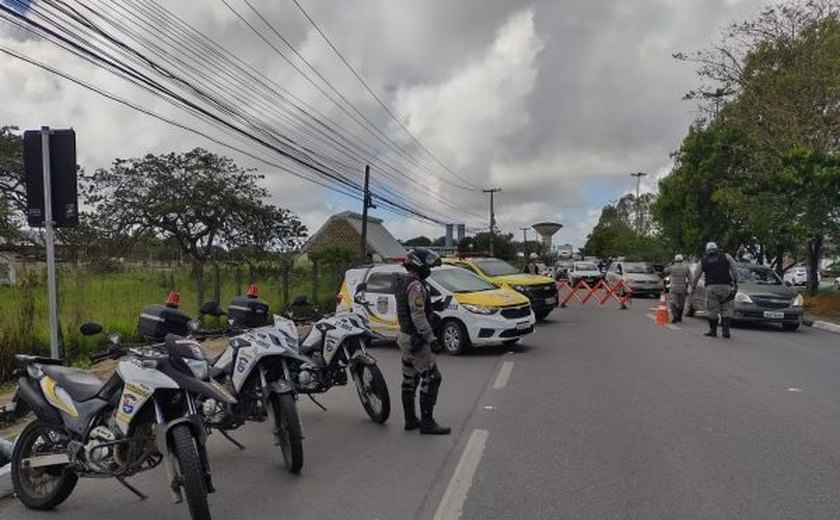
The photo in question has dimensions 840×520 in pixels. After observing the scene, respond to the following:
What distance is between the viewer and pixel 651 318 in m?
19.9

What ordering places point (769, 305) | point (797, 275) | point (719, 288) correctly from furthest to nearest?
point (797, 275) < point (769, 305) < point (719, 288)

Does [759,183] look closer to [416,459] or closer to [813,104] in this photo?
[813,104]

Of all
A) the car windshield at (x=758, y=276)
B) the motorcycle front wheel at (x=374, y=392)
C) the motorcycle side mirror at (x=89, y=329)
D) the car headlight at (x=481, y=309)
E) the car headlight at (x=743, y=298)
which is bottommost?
the motorcycle front wheel at (x=374, y=392)

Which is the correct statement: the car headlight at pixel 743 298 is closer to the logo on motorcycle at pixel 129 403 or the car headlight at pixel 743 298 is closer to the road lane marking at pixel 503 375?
the road lane marking at pixel 503 375

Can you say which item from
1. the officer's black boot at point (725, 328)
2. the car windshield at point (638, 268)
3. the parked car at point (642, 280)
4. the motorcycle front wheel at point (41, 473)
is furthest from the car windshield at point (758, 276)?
the motorcycle front wheel at point (41, 473)

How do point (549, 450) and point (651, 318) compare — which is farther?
point (651, 318)

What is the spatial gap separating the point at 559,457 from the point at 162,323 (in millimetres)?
3407

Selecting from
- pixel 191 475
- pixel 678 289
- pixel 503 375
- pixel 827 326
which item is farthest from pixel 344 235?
pixel 191 475

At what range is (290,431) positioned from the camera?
566cm

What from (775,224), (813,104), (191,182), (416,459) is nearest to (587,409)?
(416,459)

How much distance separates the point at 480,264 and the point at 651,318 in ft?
16.8

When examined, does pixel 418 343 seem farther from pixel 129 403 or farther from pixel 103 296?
pixel 103 296

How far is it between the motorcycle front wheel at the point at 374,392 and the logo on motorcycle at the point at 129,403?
120 inches

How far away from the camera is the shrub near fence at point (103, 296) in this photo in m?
10.5
